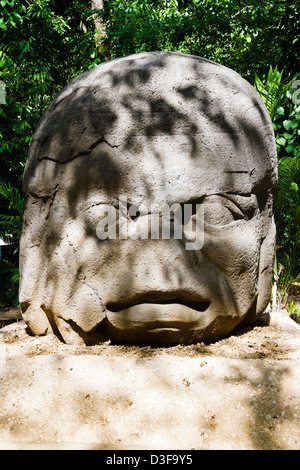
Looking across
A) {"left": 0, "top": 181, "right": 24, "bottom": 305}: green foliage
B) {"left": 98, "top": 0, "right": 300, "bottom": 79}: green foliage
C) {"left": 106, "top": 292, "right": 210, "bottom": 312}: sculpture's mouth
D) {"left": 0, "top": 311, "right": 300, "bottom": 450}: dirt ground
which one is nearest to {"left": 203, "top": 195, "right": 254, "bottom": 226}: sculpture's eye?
{"left": 106, "top": 292, "right": 210, "bottom": 312}: sculpture's mouth

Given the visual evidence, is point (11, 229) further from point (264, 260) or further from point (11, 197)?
point (264, 260)

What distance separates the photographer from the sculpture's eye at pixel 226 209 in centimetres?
253

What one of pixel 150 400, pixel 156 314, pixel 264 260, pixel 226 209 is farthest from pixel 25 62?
pixel 150 400

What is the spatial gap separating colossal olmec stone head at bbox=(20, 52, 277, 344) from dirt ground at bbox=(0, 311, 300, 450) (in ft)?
0.95

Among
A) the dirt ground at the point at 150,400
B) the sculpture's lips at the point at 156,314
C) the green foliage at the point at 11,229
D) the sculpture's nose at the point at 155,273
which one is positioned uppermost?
the sculpture's nose at the point at 155,273

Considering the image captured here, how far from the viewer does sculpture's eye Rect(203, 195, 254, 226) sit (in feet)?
8.29

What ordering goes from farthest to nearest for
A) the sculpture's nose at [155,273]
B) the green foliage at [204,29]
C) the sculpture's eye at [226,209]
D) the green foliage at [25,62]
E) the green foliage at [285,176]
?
the green foliage at [204,29] → the green foliage at [25,62] → the green foliage at [285,176] → the sculpture's eye at [226,209] → the sculpture's nose at [155,273]

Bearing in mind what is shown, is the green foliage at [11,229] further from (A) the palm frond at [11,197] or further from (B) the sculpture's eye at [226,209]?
(B) the sculpture's eye at [226,209]

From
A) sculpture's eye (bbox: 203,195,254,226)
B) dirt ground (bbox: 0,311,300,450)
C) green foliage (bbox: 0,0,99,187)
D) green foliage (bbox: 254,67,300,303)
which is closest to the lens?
dirt ground (bbox: 0,311,300,450)

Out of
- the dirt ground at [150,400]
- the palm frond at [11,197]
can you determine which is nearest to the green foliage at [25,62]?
the palm frond at [11,197]

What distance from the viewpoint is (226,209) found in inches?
102

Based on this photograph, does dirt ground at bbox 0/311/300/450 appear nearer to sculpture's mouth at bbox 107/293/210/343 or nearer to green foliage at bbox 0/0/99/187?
sculpture's mouth at bbox 107/293/210/343

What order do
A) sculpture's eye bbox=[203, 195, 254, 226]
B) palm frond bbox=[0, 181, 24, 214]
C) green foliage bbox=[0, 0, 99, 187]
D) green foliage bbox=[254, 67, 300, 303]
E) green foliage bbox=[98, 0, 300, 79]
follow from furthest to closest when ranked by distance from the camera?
green foliage bbox=[98, 0, 300, 79] < green foliage bbox=[0, 0, 99, 187] < palm frond bbox=[0, 181, 24, 214] < green foliage bbox=[254, 67, 300, 303] < sculpture's eye bbox=[203, 195, 254, 226]

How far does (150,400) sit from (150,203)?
1.11m
